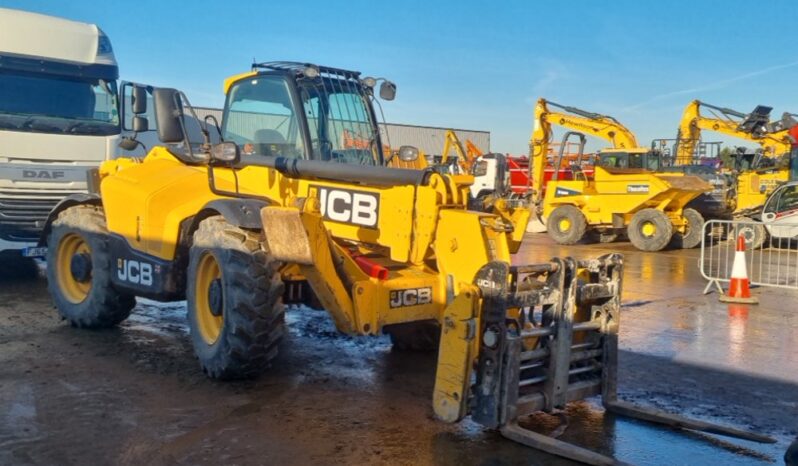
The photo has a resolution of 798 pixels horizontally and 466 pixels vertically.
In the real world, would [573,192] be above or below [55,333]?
above

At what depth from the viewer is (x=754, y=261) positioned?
51.4 feet

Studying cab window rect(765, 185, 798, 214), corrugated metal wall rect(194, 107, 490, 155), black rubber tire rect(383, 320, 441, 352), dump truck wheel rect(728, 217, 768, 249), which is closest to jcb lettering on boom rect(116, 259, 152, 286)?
black rubber tire rect(383, 320, 441, 352)

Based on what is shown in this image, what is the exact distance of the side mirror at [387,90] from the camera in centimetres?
720

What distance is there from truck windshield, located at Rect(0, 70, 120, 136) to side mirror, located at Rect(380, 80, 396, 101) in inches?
188

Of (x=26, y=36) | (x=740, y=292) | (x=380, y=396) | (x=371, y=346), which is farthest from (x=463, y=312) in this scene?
(x=26, y=36)

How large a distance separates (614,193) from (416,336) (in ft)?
39.5

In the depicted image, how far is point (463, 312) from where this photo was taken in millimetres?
4473

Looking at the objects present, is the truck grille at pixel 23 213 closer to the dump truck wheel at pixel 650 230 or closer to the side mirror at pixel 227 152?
the side mirror at pixel 227 152

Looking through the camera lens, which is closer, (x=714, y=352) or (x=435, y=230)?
(x=435, y=230)

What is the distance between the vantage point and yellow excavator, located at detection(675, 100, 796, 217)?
1992cm

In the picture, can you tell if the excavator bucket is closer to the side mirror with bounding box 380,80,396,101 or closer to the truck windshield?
the side mirror with bounding box 380,80,396,101

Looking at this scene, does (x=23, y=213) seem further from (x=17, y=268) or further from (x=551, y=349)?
(x=551, y=349)

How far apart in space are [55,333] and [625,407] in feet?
17.5

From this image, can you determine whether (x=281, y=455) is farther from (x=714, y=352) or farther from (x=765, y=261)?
(x=765, y=261)
